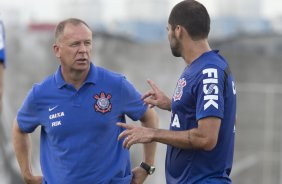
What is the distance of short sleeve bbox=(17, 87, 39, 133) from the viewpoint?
20.5 feet

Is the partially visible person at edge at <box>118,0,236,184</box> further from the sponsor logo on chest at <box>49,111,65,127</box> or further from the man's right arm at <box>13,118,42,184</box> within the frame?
A: the man's right arm at <box>13,118,42,184</box>

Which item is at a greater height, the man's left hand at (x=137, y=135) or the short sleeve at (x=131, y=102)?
the short sleeve at (x=131, y=102)

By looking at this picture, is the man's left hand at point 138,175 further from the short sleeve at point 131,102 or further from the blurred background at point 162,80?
the blurred background at point 162,80

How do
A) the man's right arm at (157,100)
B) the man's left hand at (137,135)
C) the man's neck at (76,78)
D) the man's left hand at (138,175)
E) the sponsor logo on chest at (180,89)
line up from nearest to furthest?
the man's left hand at (137,135) < the sponsor logo on chest at (180,89) < the man's right arm at (157,100) < the man's neck at (76,78) < the man's left hand at (138,175)

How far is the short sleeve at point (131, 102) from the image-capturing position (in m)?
6.20

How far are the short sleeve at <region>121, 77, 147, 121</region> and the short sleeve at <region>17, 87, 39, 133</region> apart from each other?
0.69 meters

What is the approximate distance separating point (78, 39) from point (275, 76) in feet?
27.7

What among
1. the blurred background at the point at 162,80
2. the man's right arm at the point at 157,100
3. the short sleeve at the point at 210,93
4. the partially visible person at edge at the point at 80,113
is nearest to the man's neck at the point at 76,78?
the partially visible person at edge at the point at 80,113

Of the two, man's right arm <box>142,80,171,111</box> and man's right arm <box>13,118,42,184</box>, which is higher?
man's right arm <box>142,80,171,111</box>

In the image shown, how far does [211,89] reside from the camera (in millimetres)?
5203

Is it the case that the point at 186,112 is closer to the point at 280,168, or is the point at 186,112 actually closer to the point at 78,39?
the point at 78,39

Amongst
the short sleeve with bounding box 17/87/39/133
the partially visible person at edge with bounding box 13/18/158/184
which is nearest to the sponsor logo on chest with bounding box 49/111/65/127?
the partially visible person at edge with bounding box 13/18/158/184

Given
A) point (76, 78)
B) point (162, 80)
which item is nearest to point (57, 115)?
point (76, 78)

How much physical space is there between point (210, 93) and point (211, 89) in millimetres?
27
